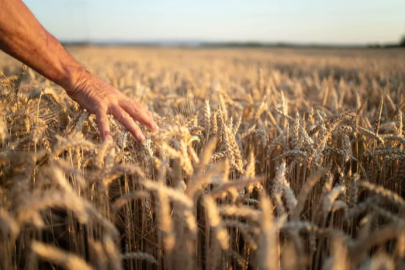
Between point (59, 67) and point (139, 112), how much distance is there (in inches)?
16.5

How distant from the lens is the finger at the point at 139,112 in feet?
4.51

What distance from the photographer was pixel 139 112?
4.50 ft

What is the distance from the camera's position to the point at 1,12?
1.20 m

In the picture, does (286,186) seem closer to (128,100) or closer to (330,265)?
(330,265)

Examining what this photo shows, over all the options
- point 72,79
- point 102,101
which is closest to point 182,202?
point 102,101

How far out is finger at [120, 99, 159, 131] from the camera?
1.37 metres

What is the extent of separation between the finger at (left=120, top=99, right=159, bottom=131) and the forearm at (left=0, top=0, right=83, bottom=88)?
25cm

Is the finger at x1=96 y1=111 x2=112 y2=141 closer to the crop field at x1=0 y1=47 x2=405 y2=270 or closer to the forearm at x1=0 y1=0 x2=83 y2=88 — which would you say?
the crop field at x1=0 y1=47 x2=405 y2=270

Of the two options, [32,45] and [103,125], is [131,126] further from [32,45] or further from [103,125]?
[32,45]

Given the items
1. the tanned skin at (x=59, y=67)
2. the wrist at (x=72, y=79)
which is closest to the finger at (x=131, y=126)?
the tanned skin at (x=59, y=67)

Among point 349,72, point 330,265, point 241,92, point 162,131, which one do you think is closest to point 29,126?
point 162,131

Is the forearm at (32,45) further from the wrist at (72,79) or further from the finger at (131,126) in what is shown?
the finger at (131,126)

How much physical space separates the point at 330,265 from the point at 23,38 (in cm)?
137

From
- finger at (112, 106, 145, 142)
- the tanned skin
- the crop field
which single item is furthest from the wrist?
finger at (112, 106, 145, 142)
